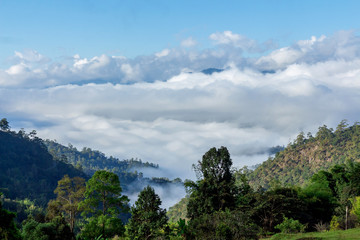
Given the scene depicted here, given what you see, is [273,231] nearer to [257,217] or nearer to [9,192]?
[257,217]

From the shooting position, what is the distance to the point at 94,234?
46.3 metres

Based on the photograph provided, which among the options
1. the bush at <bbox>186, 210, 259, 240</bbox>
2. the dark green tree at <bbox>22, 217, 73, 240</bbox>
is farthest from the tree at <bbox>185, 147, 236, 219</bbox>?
the dark green tree at <bbox>22, 217, 73, 240</bbox>

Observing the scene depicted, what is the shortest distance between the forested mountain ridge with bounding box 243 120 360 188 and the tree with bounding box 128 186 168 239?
11768 centimetres

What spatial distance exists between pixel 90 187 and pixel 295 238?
26.7 m

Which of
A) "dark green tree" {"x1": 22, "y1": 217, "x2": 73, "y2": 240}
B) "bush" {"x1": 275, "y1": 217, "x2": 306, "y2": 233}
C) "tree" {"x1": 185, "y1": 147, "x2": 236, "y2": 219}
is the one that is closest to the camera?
"dark green tree" {"x1": 22, "y1": 217, "x2": 73, "y2": 240}

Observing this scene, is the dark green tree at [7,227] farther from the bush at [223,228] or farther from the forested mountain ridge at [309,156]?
the forested mountain ridge at [309,156]

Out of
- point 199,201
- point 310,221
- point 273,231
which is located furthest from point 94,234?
point 310,221

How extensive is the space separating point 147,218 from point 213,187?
13.3m

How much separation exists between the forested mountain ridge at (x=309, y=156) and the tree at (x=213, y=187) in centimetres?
10530

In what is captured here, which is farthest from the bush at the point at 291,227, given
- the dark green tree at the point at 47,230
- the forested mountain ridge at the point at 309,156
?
the forested mountain ridge at the point at 309,156

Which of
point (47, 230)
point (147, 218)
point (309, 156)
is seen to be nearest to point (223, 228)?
point (147, 218)

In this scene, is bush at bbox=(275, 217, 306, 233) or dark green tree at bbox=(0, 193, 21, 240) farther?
bush at bbox=(275, 217, 306, 233)

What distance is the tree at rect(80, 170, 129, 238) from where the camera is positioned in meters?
46.5

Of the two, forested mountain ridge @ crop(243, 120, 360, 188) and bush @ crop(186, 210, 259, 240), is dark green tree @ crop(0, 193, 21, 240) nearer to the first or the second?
bush @ crop(186, 210, 259, 240)
